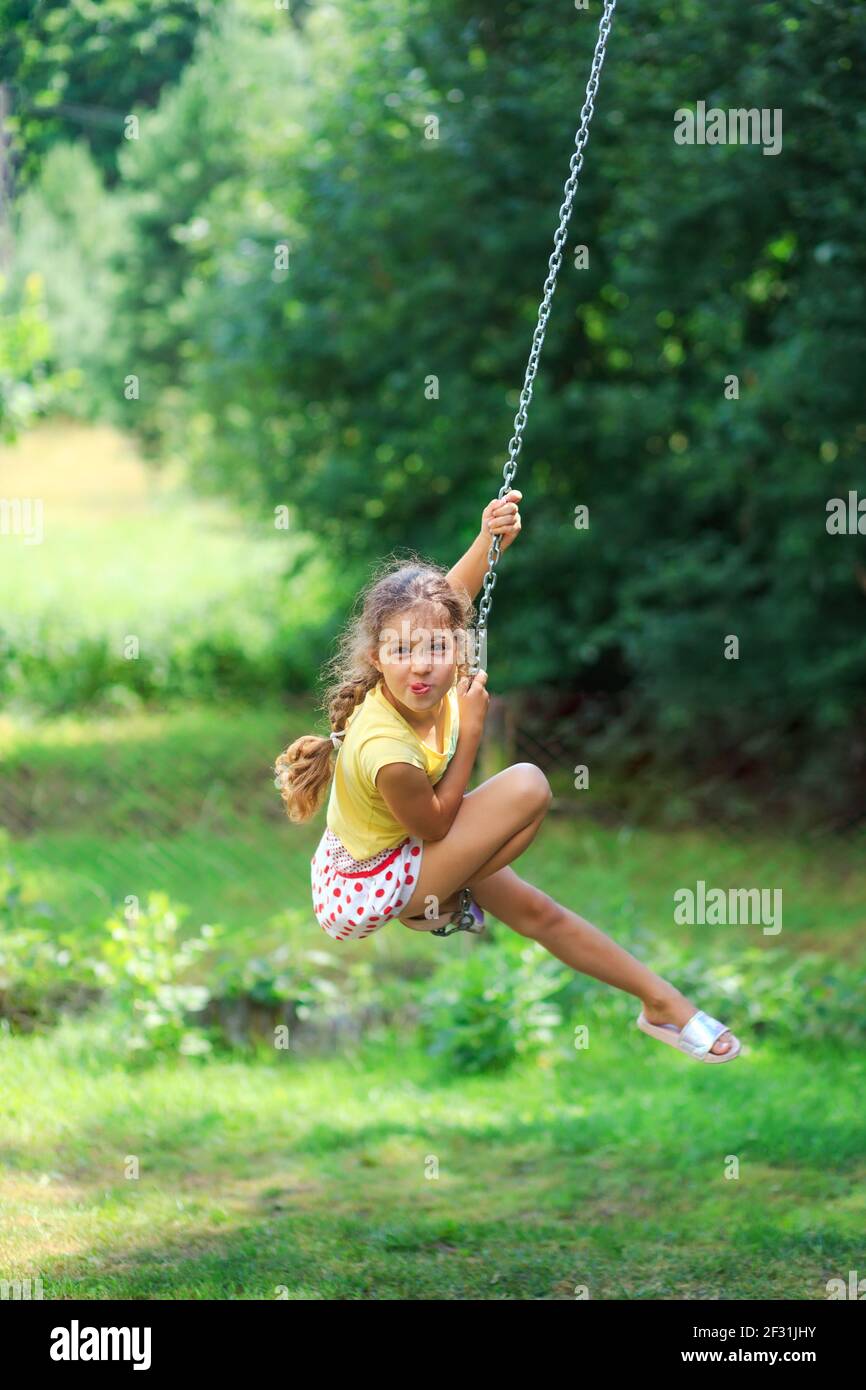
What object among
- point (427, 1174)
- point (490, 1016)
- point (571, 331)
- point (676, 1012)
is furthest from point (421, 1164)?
point (571, 331)

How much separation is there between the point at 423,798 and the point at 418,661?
0.98 feet

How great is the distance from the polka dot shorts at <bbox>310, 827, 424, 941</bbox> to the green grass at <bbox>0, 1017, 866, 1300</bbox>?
1053mm

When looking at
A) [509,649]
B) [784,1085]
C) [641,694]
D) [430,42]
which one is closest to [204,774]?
[509,649]

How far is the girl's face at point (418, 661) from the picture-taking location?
3.50 metres

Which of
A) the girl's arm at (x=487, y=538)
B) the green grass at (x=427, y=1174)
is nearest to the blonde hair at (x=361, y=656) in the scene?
the girl's arm at (x=487, y=538)

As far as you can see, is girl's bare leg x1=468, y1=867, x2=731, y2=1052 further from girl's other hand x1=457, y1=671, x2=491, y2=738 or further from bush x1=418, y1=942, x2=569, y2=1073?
bush x1=418, y1=942, x2=569, y2=1073

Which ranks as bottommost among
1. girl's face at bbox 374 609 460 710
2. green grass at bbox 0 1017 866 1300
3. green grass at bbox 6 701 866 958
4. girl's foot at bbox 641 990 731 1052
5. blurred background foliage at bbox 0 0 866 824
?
green grass at bbox 0 1017 866 1300

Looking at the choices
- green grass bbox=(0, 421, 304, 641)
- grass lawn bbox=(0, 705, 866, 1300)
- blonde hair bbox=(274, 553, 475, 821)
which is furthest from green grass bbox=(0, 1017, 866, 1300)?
green grass bbox=(0, 421, 304, 641)

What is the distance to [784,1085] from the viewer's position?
5562 mm

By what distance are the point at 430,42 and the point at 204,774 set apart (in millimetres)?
4461

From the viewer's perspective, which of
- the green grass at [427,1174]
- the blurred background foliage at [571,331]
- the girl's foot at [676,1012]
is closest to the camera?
the girl's foot at [676,1012]

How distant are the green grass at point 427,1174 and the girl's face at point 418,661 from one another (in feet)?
5.18

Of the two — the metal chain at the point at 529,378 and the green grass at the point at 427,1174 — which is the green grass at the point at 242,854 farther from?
the metal chain at the point at 529,378

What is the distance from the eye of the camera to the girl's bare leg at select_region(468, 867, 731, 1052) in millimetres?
3709
